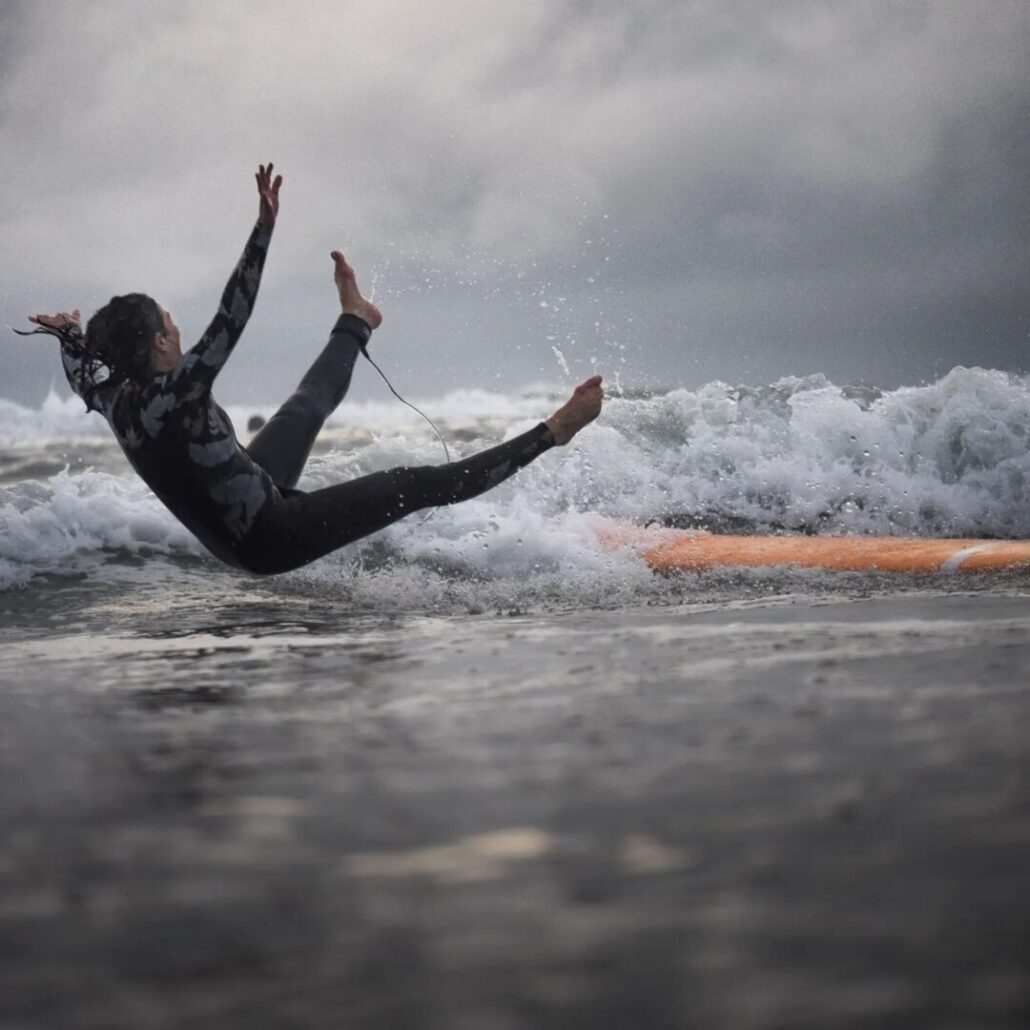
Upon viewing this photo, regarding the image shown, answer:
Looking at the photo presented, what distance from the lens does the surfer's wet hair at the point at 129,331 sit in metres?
4.20

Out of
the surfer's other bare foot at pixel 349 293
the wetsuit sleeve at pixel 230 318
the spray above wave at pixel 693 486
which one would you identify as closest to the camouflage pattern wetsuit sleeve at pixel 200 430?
the wetsuit sleeve at pixel 230 318

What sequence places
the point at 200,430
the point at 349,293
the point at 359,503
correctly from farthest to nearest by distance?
the point at 349,293, the point at 359,503, the point at 200,430

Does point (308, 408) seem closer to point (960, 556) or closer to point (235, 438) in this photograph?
point (235, 438)

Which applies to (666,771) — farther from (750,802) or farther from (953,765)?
(953,765)

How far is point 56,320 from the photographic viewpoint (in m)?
4.65

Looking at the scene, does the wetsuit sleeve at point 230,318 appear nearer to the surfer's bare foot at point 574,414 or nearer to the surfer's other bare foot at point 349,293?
the surfer's other bare foot at point 349,293

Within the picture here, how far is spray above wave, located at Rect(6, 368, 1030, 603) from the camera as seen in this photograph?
7605mm

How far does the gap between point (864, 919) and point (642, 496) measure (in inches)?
348

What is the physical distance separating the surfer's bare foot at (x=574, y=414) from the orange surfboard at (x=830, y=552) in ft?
5.35

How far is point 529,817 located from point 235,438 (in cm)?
289

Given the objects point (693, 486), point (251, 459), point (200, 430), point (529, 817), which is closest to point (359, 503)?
point (251, 459)

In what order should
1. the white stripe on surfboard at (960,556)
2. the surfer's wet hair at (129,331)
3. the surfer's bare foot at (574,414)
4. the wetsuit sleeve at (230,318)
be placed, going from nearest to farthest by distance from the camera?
the wetsuit sleeve at (230,318)
the surfer's wet hair at (129,331)
the surfer's bare foot at (574,414)
the white stripe on surfboard at (960,556)

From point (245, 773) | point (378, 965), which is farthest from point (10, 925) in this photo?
point (245, 773)

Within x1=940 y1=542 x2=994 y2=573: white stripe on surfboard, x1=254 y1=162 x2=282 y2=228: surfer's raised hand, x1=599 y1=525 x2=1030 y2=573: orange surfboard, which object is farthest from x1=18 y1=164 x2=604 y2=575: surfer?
x1=940 y1=542 x2=994 y2=573: white stripe on surfboard
